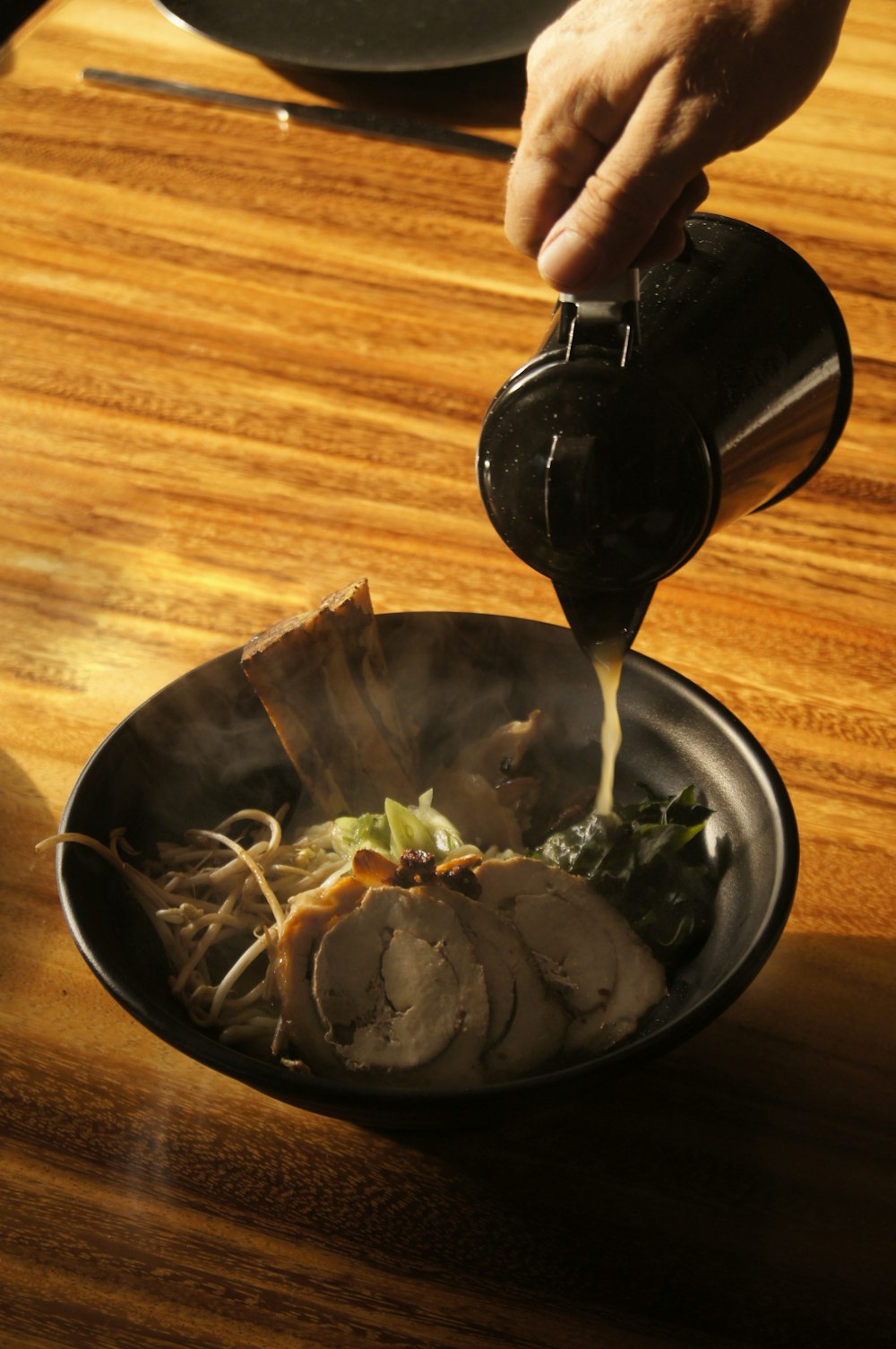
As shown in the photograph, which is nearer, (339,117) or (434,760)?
(434,760)

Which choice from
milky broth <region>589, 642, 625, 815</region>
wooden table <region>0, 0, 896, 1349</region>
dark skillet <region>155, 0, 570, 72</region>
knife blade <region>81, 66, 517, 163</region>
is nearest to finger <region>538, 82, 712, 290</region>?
milky broth <region>589, 642, 625, 815</region>

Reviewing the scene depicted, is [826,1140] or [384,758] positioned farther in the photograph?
[384,758]

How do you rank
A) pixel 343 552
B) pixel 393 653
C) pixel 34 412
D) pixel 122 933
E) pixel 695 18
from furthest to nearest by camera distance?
pixel 34 412 → pixel 343 552 → pixel 393 653 → pixel 122 933 → pixel 695 18

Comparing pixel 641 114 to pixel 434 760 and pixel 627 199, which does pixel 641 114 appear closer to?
pixel 627 199

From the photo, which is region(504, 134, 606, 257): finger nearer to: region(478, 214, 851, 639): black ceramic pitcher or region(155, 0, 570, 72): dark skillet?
region(478, 214, 851, 639): black ceramic pitcher

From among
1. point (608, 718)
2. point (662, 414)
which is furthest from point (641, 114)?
point (608, 718)

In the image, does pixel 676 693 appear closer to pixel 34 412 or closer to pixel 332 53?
pixel 34 412

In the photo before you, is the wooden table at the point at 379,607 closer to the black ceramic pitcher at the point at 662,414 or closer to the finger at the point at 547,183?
the black ceramic pitcher at the point at 662,414

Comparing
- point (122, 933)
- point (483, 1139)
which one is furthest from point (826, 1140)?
point (122, 933)
